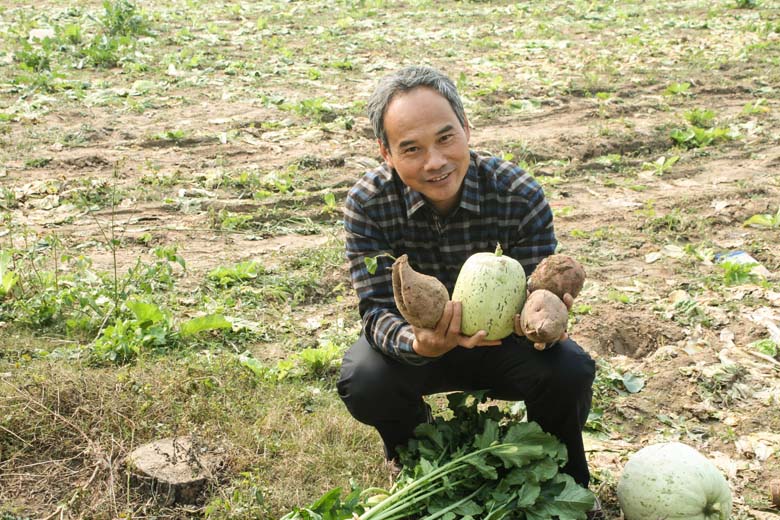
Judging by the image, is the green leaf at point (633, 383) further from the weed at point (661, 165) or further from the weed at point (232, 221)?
the weed at point (661, 165)

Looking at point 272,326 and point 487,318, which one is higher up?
point 487,318

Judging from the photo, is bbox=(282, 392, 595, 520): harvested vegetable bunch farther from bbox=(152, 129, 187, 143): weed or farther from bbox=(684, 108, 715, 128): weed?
bbox=(684, 108, 715, 128): weed

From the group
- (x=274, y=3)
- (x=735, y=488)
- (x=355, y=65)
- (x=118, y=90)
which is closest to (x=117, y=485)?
(x=735, y=488)

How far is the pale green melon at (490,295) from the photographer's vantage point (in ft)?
9.65

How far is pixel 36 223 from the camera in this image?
6176 mm

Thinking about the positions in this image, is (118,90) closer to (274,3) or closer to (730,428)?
(274,3)

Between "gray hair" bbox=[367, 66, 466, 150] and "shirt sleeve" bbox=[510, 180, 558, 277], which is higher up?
"gray hair" bbox=[367, 66, 466, 150]

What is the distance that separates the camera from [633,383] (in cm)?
448

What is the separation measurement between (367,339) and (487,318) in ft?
2.38

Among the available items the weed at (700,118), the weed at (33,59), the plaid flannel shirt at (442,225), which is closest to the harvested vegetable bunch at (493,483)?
the plaid flannel shirt at (442,225)

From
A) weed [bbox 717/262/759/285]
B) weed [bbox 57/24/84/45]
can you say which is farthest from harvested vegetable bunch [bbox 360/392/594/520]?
weed [bbox 57/24/84/45]

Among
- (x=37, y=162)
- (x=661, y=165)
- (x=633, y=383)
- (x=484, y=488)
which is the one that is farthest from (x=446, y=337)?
(x=37, y=162)

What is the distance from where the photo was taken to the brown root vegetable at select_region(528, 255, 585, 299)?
2.96 metres

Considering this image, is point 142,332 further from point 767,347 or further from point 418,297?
point 767,347
